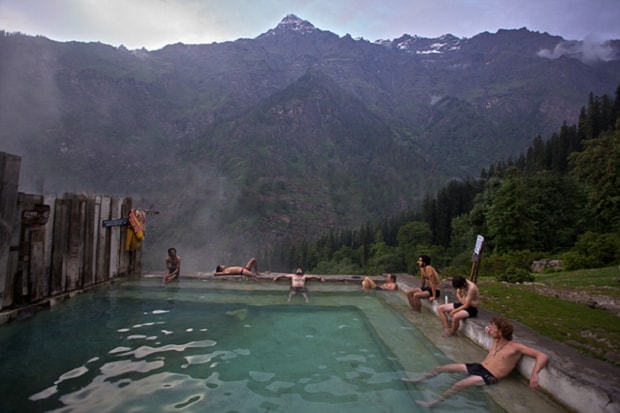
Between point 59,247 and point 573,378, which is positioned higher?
point 59,247

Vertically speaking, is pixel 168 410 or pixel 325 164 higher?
pixel 325 164

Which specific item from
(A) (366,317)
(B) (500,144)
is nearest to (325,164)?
(B) (500,144)

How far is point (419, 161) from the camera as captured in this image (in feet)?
608

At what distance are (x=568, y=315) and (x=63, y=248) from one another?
43.5ft

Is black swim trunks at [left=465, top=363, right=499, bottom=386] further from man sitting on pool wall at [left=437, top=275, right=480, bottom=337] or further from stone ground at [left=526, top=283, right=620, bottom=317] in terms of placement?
stone ground at [left=526, top=283, right=620, bottom=317]

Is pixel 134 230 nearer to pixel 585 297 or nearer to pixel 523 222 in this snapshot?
pixel 585 297

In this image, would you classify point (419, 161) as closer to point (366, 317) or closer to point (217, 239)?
point (217, 239)

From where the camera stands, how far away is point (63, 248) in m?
9.82

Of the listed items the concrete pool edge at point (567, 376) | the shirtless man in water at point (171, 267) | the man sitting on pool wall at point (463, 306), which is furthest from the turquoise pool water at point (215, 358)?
the shirtless man in water at point (171, 267)

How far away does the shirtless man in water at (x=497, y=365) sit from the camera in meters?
5.38

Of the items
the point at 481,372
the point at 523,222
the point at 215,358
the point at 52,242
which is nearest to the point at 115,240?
the point at 52,242

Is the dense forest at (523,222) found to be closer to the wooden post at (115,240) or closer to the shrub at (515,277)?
the shrub at (515,277)

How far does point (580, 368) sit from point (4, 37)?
216 meters

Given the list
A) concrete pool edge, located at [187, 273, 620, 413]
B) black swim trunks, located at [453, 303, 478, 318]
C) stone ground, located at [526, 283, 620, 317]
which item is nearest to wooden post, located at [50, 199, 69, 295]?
black swim trunks, located at [453, 303, 478, 318]
